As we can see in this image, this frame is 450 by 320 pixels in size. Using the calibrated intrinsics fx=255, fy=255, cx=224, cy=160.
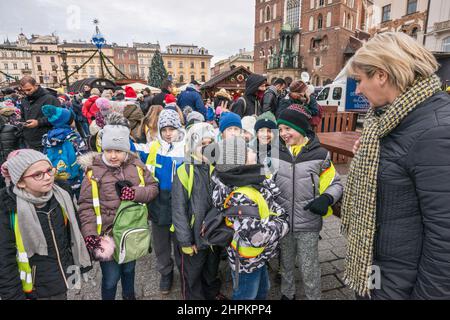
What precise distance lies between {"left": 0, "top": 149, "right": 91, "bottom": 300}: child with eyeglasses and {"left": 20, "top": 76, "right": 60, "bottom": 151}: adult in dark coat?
2.70 meters

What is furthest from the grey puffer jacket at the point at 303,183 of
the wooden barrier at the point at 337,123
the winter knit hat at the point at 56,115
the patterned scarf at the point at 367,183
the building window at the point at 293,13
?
the building window at the point at 293,13

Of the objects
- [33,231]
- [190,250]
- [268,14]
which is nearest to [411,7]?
[268,14]

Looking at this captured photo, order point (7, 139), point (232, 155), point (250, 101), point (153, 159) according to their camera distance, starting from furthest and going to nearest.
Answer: point (250, 101) → point (7, 139) → point (153, 159) → point (232, 155)

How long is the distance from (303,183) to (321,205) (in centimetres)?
30

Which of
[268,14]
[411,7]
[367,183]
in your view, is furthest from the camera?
[268,14]

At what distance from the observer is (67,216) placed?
209cm

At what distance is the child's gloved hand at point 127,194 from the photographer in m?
2.31

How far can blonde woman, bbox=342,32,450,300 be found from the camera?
113 centimetres

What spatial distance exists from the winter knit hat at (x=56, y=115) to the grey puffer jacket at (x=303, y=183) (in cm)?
337

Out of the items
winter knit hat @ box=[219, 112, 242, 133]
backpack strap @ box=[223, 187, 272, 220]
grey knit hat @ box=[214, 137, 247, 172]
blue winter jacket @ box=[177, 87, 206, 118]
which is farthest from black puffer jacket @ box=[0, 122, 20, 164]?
backpack strap @ box=[223, 187, 272, 220]

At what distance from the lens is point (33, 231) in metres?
1.87

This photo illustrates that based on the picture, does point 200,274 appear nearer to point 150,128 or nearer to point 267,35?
point 150,128

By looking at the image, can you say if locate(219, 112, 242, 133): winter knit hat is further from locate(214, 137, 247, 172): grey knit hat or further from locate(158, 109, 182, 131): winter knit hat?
locate(214, 137, 247, 172): grey knit hat

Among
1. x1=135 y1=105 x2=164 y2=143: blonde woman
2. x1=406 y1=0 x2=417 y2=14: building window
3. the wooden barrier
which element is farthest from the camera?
x1=406 y1=0 x2=417 y2=14: building window
